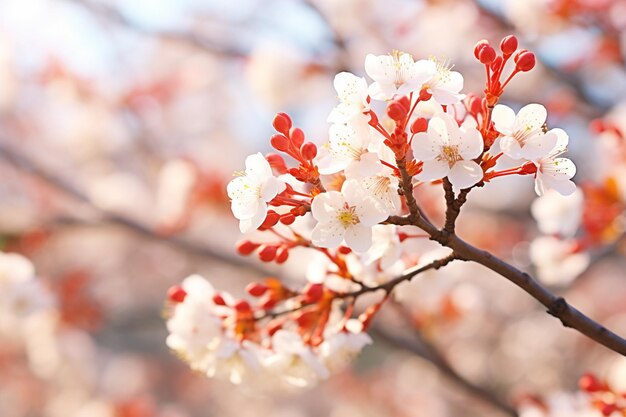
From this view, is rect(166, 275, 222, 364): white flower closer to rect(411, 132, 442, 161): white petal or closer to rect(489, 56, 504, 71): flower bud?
rect(411, 132, 442, 161): white petal

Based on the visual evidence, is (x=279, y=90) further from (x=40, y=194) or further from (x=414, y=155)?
(x=414, y=155)

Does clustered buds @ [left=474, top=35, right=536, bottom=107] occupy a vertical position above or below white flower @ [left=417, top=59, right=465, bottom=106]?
above

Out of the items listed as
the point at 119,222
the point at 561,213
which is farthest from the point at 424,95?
the point at 119,222

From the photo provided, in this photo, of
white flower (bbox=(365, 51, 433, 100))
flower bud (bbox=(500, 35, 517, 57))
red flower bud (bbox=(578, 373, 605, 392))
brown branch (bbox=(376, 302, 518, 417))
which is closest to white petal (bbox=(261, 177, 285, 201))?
white flower (bbox=(365, 51, 433, 100))

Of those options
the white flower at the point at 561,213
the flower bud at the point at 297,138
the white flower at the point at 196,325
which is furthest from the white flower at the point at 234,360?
the white flower at the point at 561,213

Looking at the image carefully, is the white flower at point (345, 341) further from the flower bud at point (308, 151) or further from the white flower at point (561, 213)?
the white flower at point (561, 213)

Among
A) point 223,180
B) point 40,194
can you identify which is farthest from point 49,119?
point 223,180
